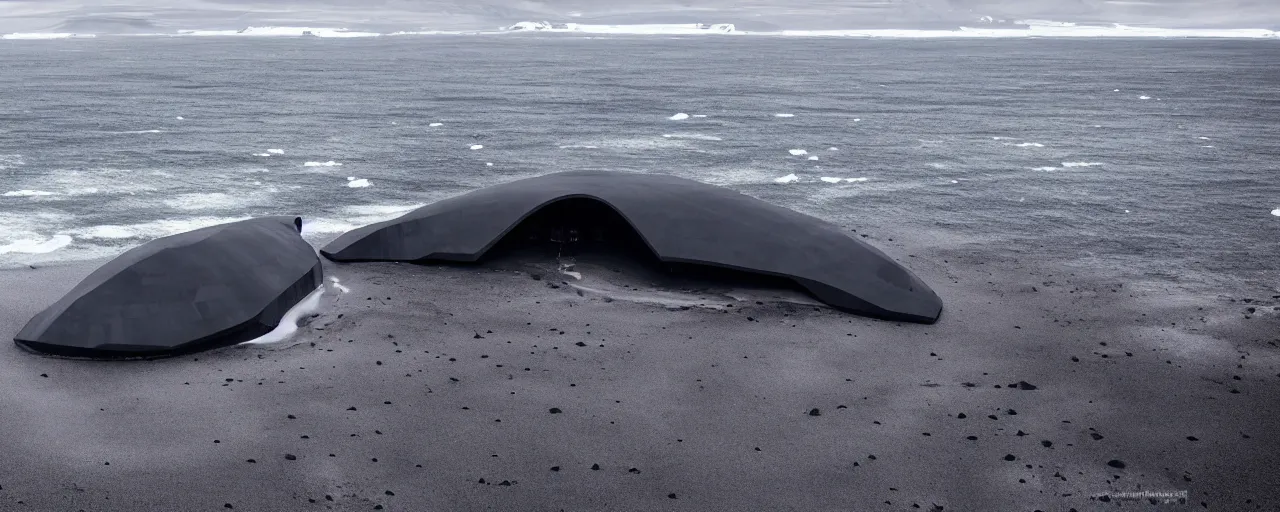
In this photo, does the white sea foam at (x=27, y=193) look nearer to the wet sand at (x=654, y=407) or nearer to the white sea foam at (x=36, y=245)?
the white sea foam at (x=36, y=245)

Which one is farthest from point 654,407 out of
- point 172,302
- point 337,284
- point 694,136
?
point 694,136

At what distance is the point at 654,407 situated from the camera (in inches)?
421

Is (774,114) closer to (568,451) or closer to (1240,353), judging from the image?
(1240,353)

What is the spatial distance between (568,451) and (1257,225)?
58.1 feet

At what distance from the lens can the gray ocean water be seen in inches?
760

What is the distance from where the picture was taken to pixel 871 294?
1375 cm

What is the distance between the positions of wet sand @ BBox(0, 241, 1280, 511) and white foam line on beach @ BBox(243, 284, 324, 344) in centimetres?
20

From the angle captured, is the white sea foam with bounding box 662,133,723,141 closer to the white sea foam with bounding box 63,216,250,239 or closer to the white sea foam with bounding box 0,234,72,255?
the white sea foam with bounding box 63,216,250,239

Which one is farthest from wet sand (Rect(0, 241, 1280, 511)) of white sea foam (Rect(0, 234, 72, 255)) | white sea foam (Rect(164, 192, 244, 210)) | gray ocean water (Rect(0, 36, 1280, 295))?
white sea foam (Rect(164, 192, 244, 210))

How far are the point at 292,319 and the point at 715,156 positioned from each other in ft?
64.2

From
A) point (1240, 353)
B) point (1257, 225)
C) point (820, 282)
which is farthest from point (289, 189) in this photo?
point (1257, 225)

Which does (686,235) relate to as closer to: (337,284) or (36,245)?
(337,284)

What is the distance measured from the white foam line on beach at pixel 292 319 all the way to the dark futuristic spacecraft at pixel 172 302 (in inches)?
3.6

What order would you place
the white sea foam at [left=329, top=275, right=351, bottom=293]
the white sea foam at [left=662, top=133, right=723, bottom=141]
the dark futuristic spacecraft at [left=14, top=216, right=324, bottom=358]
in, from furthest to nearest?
1. the white sea foam at [left=662, top=133, right=723, bottom=141]
2. the white sea foam at [left=329, top=275, right=351, bottom=293]
3. the dark futuristic spacecraft at [left=14, top=216, right=324, bottom=358]
